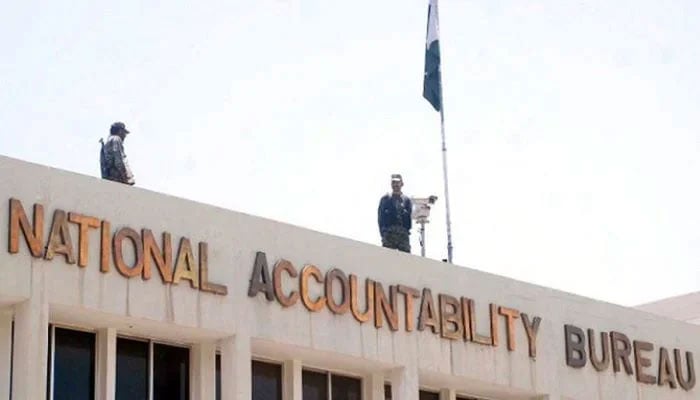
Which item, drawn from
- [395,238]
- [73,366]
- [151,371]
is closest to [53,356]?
[73,366]

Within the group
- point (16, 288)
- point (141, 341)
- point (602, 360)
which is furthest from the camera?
point (602, 360)

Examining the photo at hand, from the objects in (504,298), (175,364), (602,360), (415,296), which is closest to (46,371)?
(175,364)

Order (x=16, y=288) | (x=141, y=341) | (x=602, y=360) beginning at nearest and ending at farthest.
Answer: (x=16, y=288) < (x=141, y=341) < (x=602, y=360)

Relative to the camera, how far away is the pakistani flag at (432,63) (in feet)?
101

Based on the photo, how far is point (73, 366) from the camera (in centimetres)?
2175

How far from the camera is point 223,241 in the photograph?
75.4 ft

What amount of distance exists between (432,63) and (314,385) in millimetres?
8334

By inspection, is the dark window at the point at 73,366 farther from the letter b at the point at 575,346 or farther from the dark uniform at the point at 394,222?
the letter b at the point at 575,346

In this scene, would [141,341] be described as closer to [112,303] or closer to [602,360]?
[112,303]

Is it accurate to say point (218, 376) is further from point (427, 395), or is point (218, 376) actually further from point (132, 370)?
point (427, 395)

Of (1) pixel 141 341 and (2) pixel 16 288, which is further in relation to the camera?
(1) pixel 141 341

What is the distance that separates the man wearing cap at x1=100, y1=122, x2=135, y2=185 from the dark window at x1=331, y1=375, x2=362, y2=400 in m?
4.30

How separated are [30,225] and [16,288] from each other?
0.80m

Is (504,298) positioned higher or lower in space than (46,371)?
higher
